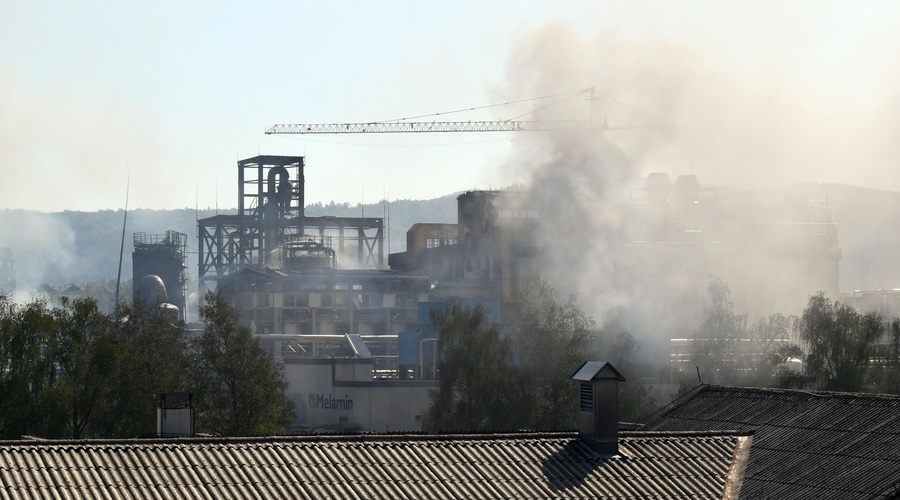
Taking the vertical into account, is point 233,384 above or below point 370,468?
Result: above

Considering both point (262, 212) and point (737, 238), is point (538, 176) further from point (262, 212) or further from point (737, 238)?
point (262, 212)

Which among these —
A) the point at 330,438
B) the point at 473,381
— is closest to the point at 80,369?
the point at 473,381

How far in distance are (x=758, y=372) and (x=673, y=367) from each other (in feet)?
30.2

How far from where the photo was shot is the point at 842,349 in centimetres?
6122

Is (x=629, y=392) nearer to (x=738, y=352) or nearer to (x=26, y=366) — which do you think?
(x=738, y=352)

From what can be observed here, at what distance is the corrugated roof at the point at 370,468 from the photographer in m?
16.1

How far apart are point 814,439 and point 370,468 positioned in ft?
28.9

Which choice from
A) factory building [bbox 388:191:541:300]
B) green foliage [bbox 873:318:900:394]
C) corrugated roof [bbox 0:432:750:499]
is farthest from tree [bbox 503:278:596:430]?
corrugated roof [bbox 0:432:750:499]

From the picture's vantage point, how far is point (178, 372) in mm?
52750

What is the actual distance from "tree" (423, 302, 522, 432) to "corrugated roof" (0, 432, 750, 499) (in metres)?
37.8

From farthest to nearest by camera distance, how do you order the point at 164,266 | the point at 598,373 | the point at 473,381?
1. the point at 164,266
2. the point at 473,381
3. the point at 598,373

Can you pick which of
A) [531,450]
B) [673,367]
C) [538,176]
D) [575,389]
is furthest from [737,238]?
[531,450]

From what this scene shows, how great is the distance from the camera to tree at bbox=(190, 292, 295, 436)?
Answer: 48.9 metres

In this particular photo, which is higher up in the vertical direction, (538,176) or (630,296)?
(538,176)
